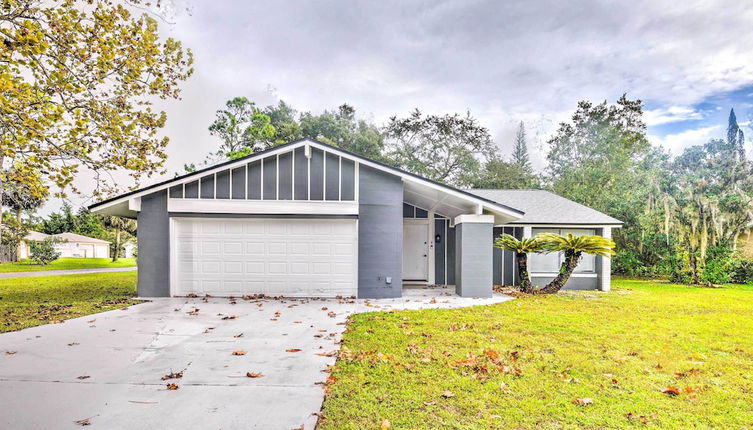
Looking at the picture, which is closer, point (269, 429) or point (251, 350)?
point (269, 429)

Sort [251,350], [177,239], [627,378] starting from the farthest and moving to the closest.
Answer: [177,239], [251,350], [627,378]

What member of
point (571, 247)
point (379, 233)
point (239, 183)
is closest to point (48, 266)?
point (239, 183)

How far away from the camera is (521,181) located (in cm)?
2956

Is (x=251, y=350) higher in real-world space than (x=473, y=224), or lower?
lower

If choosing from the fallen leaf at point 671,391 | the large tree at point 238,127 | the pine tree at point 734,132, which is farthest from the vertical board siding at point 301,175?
the pine tree at point 734,132

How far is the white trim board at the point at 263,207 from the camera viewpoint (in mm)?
9523

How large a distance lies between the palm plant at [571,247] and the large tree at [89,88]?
31.3 feet

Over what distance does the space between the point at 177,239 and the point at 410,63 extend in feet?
41.1

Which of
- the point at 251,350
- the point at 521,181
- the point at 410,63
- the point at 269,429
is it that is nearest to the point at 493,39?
the point at 410,63

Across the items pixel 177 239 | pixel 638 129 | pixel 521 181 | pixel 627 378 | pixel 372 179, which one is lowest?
pixel 627 378

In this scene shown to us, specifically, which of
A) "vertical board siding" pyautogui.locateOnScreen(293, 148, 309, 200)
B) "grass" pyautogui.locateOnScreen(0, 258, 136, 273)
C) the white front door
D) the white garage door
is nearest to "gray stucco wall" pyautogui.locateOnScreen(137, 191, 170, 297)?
the white garage door

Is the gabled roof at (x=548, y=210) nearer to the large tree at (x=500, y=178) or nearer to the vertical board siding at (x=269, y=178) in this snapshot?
the vertical board siding at (x=269, y=178)

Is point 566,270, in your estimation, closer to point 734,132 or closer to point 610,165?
point 610,165

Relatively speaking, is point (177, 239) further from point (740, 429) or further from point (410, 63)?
point (410, 63)
